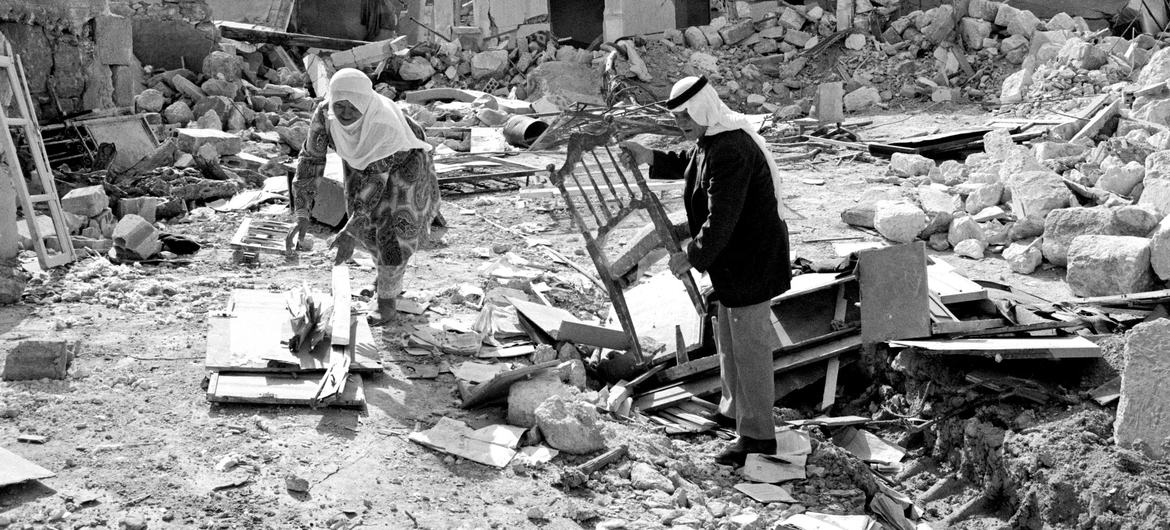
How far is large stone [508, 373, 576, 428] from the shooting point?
4762mm

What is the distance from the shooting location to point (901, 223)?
848cm

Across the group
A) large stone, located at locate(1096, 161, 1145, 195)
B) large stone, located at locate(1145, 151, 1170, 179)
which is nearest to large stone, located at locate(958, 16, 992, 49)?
large stone, located at locate(1145, 151, 1170, 179)

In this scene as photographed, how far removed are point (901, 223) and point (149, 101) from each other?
959 centimetres

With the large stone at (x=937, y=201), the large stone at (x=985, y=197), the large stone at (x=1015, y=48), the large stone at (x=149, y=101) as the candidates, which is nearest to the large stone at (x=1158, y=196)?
the large stone at (x=985, y=197)

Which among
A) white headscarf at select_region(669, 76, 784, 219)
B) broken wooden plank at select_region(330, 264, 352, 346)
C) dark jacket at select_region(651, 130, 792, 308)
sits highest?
white headscarf at select_region(669, 76, 784, 219)

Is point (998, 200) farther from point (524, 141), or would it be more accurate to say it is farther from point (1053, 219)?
point (524, 141)

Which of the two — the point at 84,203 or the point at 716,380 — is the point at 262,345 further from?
the point at 84,203

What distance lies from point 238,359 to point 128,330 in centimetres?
111

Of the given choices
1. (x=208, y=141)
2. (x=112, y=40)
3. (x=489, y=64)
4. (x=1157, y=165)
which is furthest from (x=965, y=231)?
(x=489, y=64)

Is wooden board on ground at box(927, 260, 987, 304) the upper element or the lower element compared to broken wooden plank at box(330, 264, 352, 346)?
lower

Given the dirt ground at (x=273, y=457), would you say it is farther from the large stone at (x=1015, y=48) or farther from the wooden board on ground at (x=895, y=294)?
the large stone at (x=1015, y=48)

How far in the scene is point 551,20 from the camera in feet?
63.2

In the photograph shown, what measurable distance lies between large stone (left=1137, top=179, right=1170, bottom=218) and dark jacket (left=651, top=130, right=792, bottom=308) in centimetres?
497

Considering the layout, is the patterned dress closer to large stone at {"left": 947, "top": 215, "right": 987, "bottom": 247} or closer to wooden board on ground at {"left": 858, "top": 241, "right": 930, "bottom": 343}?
wooden board on ground at {"left": 858, "top": 241, "right": 930, "bottom": 343}
